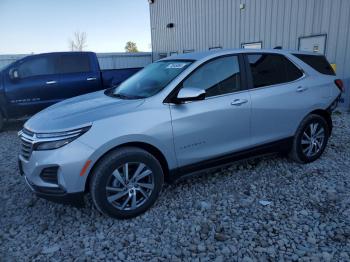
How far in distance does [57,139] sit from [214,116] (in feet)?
5.46

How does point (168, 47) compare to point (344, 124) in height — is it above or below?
above

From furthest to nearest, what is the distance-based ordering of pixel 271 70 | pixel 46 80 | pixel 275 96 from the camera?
pixel 46 80 < pixel 271 70 < pixel 275 96

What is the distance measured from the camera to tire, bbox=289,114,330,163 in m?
3.95

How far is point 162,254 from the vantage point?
246 cm

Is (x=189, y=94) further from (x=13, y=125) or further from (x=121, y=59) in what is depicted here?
(x=121, y=59)

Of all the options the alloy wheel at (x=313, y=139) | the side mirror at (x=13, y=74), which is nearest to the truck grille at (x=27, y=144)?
the alloy wheel at (x=313, y=139)

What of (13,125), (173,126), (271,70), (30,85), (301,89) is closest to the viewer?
(173,126)

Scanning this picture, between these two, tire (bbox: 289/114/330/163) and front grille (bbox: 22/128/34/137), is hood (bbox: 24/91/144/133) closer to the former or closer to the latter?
front grille (bbox: 22/128/34/137)

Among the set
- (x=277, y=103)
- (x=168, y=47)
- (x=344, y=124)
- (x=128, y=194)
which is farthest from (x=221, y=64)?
(x=168, y=47)

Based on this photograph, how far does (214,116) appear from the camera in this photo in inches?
124

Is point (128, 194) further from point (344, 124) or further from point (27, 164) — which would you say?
point (344, 124)

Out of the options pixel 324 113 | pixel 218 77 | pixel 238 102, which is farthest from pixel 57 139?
pixel 324 113

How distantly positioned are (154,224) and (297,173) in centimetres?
222

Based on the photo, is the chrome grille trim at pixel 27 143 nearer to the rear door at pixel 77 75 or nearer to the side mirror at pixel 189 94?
the side mirror at pixel 189 94
